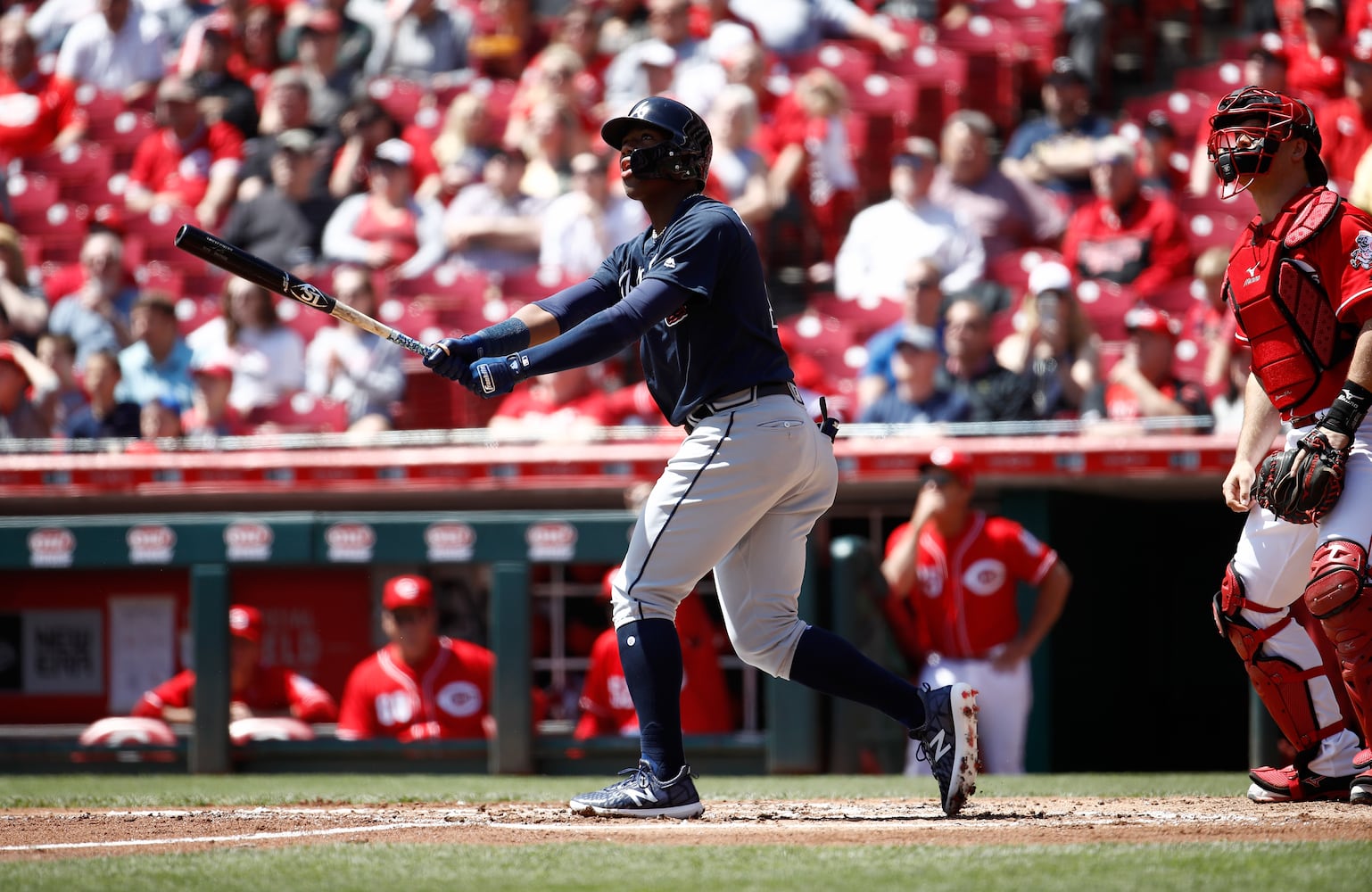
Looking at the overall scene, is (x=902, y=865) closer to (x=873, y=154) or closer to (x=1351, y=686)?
(x=1351, y=686)

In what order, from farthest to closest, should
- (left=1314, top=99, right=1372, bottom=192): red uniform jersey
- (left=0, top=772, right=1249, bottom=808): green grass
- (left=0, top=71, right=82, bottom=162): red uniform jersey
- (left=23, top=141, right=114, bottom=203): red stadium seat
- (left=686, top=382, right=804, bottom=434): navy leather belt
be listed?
(left=0, top=71, right=82, bottom=162): red uniform jersey < (left=23, top=141, right=114, bottom=203): red stadium seat < (left=1314, top=99, right=1372, bottom=192): red uniform jersey < (left=0, top=772, right=1249, bottom=808): green grass < (left=686, top=382, right=804, bottom=434): navy leather belt

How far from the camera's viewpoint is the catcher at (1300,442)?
4.00 metres

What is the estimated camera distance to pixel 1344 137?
343 inches

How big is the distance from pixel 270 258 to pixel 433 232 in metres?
1.01

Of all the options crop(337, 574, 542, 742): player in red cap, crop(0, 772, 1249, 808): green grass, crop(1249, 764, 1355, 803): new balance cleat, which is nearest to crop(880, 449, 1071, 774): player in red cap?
crop(0, 772, 1249, 808): green grass

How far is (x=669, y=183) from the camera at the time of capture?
13.6ft

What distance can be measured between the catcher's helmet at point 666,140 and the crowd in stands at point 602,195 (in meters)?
3.19

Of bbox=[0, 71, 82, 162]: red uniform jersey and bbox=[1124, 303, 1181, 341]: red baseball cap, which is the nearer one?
bbox=[1124, 303, 1181, 341]: red baseball cap

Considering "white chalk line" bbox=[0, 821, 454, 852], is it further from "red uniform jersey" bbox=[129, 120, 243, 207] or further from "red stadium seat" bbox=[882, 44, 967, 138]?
"red uniform jersey" bbox=[129, 120, 243, 207]

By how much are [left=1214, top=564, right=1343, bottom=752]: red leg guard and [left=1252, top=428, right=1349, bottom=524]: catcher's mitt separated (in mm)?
314

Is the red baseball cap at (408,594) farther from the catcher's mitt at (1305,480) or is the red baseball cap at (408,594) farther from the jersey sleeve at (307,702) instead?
the catcher's mitt at (1305,480)

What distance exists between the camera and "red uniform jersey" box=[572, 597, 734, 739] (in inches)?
270

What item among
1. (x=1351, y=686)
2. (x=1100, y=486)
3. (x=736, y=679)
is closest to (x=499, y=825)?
(x=1351, y=686)

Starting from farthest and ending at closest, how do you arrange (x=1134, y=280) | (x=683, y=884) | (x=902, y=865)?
(x=1134, y=280) < (x=902, y=865) < (x=683, y=884)
